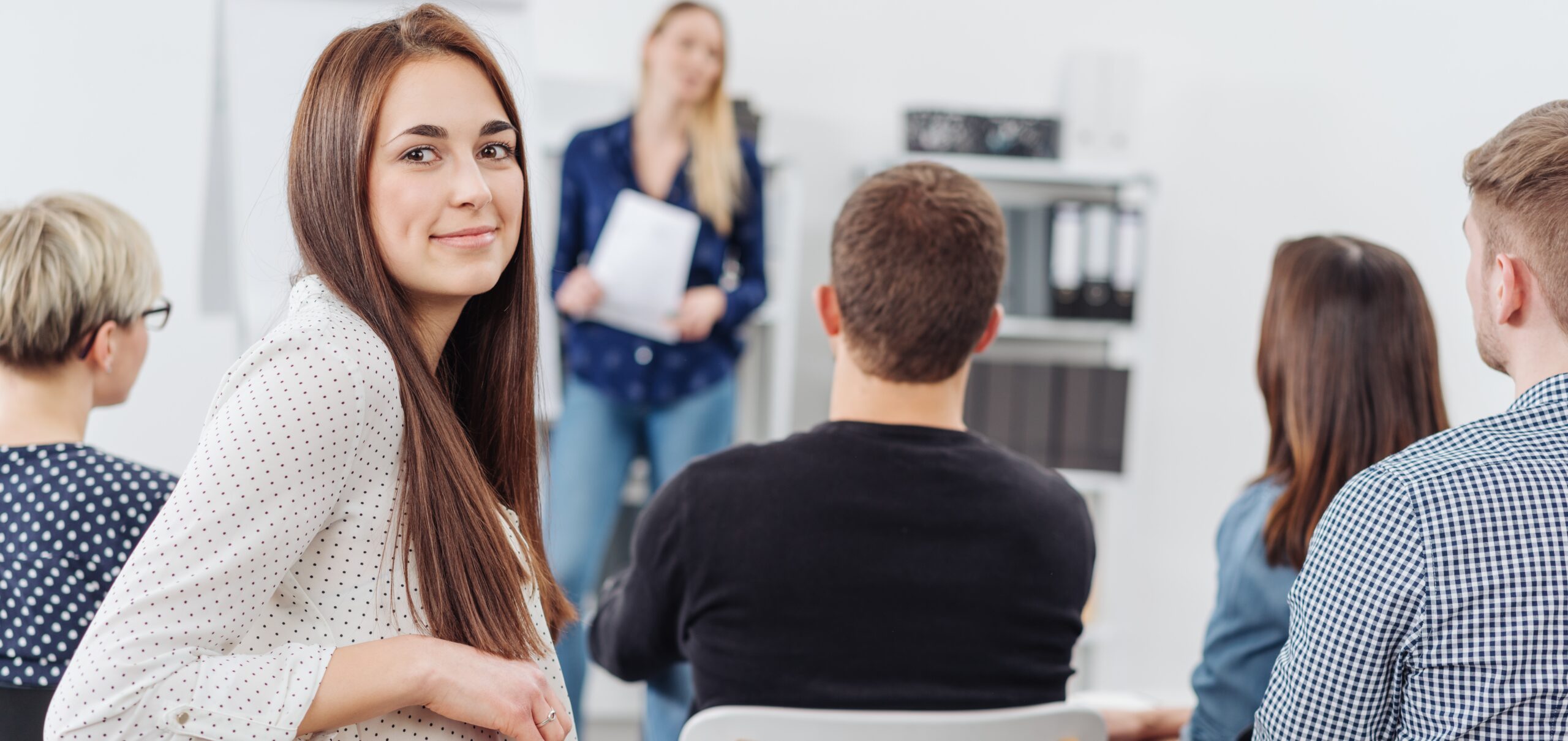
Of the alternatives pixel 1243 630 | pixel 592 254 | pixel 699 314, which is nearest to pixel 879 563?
pixel 1243 630

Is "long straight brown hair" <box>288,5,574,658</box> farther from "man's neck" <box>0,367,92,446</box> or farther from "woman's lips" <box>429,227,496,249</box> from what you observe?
"man's neck" <box>0,367,92,446</box>

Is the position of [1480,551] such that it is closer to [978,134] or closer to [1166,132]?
[978,134]

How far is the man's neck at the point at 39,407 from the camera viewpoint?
1.35m

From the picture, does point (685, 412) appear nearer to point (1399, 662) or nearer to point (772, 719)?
point (772, 719)

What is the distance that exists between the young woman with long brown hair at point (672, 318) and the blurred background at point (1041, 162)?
201 mm

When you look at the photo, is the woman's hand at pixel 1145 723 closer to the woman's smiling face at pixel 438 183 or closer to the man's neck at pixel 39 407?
the woman's smiling face at pixel 438 183

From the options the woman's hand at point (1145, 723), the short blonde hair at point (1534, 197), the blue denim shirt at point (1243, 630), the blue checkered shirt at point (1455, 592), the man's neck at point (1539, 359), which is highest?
the short blonde hair at point (1534, 197)

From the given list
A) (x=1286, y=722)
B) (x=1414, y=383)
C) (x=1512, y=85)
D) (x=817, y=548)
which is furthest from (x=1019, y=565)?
(x=1512, y=85)

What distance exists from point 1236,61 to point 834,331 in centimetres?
255

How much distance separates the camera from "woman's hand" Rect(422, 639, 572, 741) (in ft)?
3.01

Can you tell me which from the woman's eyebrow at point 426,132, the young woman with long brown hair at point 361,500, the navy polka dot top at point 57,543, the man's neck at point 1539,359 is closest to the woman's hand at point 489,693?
the young woman with long brown hair at point 361,500

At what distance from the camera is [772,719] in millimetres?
1089

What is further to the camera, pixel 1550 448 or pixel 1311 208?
pixel 1311 208

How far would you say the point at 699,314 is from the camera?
2697 millimetres
